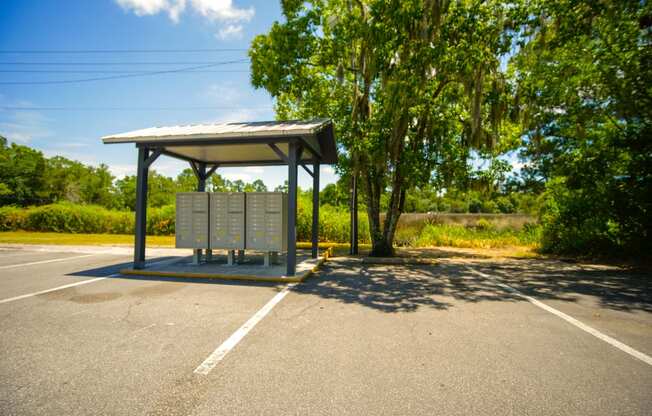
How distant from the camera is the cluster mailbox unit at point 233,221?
25.9 feet

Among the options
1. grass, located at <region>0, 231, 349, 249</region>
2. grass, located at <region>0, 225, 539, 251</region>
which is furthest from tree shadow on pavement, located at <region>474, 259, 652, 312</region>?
grass, located at <region>0, 231, 349, 249</region>

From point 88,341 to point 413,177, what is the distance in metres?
8.80

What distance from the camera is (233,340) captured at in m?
3.51

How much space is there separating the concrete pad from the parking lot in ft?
1.53

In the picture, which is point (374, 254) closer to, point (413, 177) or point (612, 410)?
point (413, 177)

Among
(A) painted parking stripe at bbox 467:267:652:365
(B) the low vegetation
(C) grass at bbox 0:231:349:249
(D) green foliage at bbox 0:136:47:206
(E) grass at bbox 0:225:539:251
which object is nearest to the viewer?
(A) painted parking stripe at bbox 467:267:652:365

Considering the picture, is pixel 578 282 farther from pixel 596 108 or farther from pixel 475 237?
pixel 475 237

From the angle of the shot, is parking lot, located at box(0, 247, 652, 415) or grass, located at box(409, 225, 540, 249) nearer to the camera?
parking lot, located at box(0, 247, 652, 415)

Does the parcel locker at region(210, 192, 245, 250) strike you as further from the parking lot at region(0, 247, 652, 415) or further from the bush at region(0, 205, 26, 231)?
the bush at region(0, 205, 26, 231)

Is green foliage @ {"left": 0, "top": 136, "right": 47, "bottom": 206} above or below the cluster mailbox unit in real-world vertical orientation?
above

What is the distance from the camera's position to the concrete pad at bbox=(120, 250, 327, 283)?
22.4 feet

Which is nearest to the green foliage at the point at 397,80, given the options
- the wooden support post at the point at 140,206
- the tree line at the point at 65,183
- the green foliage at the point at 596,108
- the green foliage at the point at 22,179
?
the green foliage at the point at 596,108

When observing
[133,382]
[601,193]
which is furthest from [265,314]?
[601,193]

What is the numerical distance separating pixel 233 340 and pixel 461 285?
198 inches
